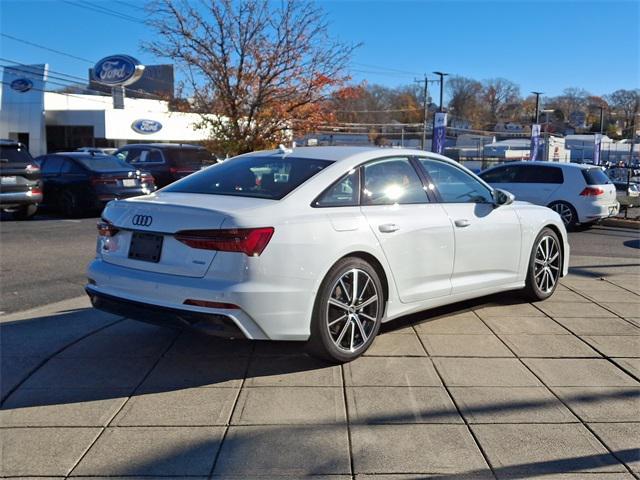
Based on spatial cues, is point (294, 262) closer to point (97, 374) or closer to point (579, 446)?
point (97, 374)

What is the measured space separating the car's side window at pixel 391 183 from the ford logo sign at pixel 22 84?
46760 millimetres

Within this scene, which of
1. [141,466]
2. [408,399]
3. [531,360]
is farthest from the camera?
[531,360]

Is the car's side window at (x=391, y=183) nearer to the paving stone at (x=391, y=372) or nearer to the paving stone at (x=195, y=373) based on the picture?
the paving stone at (x=391, y=372)

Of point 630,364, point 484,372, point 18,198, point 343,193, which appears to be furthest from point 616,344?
point 18,198

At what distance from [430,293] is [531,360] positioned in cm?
93

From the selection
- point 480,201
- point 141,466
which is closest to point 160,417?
point 141,466

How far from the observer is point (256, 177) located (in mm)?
5051

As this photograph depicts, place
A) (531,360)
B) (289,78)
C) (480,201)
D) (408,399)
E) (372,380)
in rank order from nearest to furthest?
(408,399)
(372,380)
(531,360)
(480,201)
(289,78)

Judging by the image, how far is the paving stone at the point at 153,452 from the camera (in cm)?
318

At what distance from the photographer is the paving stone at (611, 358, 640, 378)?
4602mm

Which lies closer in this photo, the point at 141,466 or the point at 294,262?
the point at 141,466

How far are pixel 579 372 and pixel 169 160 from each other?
49.5 feet

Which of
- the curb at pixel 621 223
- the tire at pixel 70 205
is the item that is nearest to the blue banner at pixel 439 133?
the curb at pixel 621 223

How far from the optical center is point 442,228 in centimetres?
532
